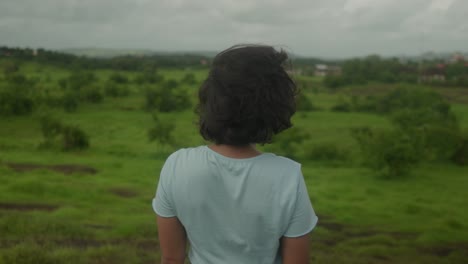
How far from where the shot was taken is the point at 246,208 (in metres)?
1.56

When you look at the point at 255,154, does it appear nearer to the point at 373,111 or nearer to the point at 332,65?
the point at 373,111

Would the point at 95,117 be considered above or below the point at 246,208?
below

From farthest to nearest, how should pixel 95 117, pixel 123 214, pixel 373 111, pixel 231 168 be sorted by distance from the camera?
1. pixel 373 111
2. pixel 95 117
3. pixel 123 214
4. pixel 231 168

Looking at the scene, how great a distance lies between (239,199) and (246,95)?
32cm

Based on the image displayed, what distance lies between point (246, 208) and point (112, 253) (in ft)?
16.2

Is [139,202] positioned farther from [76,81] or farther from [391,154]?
[76,81]

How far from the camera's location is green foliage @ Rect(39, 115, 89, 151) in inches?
975

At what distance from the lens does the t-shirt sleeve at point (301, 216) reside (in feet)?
5.05

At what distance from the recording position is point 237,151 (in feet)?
5.29

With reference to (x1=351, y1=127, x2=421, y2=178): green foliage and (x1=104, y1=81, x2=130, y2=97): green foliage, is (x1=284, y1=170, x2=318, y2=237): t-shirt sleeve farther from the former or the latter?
(x1=104, y1=81, x2=130, y2=97): green foliage

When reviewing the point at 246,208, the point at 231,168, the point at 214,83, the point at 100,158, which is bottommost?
the point at 100,158

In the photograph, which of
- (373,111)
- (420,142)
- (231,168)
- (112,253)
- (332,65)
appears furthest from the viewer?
Answer: (332,65)

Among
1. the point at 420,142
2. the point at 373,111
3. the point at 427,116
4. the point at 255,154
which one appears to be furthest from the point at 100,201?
the point at 373,111

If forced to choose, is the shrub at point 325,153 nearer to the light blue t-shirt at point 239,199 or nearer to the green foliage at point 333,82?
the light blue t-shirt at point 239,199
